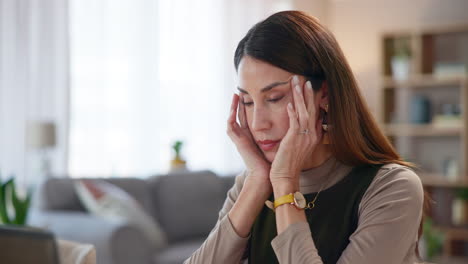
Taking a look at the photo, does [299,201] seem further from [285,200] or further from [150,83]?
[150,83]

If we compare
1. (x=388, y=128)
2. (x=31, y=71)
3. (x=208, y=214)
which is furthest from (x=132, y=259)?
(x=388, y=128)

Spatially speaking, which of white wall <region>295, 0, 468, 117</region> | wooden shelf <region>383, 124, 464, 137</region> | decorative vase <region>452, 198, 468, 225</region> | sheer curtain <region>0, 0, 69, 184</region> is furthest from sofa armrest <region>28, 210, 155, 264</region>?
white wall <region>295, 0, 468, 117</region>

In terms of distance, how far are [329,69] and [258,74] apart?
15cm

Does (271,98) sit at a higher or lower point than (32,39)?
lower

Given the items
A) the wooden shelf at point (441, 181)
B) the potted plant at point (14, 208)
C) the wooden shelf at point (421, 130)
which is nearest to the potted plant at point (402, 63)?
the wooden shelf at point (421, 130)

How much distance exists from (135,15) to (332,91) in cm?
373

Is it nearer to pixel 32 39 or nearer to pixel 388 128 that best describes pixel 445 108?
pixel 388 128

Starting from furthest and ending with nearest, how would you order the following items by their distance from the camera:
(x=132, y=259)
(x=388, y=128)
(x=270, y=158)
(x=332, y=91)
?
1. (x=388, y=128)
2. (x=132, y=259)
3. (x=270, y=158)
4. (x=332, y=91)

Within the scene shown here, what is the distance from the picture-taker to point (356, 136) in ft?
4.06

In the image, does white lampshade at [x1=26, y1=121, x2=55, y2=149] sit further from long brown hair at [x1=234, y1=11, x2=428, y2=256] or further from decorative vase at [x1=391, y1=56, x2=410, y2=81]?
decorative vase at [x1=391, y1=56, x2=410, y2=81]

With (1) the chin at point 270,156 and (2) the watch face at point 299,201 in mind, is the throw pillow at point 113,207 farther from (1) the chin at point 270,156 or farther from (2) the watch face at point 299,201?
(2) the watch face at point 299,201

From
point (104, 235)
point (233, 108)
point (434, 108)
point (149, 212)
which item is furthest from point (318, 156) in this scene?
point (434, 108)

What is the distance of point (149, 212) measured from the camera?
12.4 ft

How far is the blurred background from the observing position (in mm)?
4066
